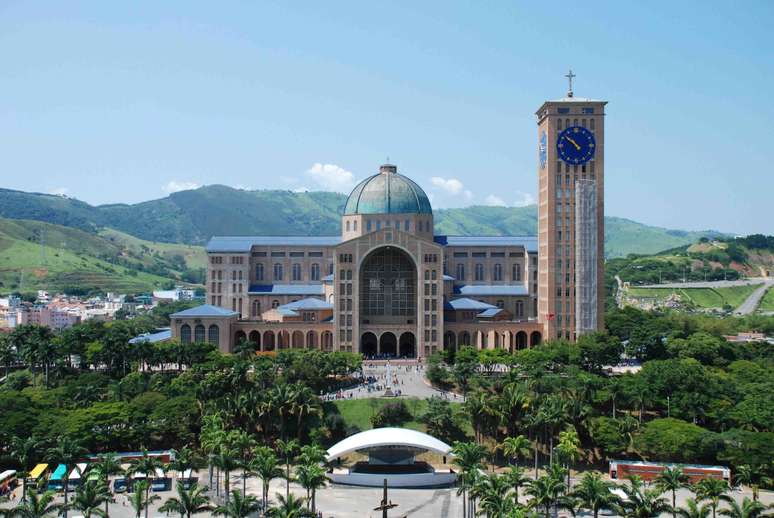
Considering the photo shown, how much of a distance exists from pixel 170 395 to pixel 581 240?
54421 mm

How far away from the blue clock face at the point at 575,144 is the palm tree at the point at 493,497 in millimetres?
64080

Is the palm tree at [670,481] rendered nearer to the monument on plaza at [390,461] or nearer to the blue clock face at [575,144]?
the monument on plaza at [390,461]

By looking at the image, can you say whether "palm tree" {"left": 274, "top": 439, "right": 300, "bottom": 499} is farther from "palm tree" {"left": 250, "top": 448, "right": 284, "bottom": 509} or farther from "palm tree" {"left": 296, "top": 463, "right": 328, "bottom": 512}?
"palm tree" {"left": 296, "top": 463, "right": 328, "bottom": 512}

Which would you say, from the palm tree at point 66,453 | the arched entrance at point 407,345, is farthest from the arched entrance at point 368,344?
the palm tree at point 66,453

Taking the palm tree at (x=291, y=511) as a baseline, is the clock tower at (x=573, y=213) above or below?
above

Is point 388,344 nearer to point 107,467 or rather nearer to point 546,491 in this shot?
point 107,467

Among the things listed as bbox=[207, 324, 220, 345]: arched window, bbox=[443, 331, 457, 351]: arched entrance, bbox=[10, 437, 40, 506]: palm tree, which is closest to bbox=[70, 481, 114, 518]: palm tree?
bbox=[10, 437, 40, 506]: palm tree

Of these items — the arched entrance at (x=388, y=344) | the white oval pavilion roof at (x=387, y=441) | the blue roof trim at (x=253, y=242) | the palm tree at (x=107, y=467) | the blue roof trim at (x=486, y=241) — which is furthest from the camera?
the blue roof trim at (x=486, y=241)

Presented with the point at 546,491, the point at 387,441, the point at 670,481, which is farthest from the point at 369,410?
the point at 670,481

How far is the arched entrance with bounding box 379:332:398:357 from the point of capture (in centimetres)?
11988

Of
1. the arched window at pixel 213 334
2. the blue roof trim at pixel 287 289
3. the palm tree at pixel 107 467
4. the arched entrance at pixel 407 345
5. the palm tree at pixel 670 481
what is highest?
the blue roof trim at pixel 287 289

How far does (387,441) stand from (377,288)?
47.3 metres

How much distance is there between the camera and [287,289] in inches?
5034

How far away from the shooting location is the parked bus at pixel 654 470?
244 feet
